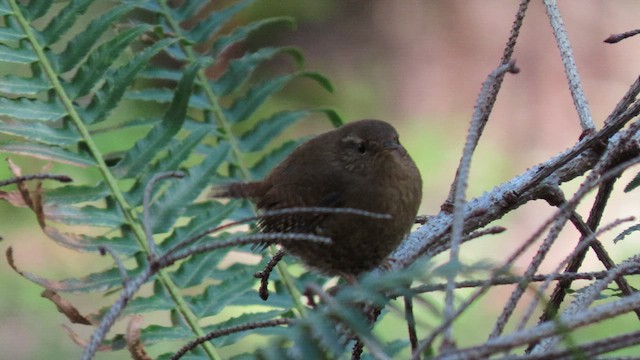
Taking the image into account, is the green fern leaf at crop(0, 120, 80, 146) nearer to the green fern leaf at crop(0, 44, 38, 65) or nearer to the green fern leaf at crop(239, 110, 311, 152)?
the green fern leaf at crop(0, 44, 38, 65)

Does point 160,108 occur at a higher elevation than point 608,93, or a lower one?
higher

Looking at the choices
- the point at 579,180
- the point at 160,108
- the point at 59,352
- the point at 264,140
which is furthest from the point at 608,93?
the point at 264,140

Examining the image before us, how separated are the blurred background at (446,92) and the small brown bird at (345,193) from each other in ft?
7.78

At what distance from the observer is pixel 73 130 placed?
1.84 m

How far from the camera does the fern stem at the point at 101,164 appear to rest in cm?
170

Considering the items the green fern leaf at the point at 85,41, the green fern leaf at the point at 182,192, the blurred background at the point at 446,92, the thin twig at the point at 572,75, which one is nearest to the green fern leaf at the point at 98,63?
the green fern leaf at the point at 85,41

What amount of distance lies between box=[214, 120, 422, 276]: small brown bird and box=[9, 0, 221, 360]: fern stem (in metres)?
0.23

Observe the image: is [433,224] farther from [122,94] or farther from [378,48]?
[378,48]

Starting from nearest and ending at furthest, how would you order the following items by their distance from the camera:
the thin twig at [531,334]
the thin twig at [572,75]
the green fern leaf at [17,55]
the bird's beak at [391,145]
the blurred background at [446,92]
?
1. the thin twig at [531,334]
2. the thin twig at [572,75]
3. the green fern leaf at [17,55]
4. the bird's beak at [391,145]
5. the blurred background at [446,92]

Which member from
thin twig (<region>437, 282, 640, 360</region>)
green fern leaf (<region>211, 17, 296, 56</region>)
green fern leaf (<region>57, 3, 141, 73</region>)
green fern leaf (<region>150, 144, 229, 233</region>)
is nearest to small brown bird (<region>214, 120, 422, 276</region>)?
green fern leaf (<region>150, 144, 229, 233</region>)

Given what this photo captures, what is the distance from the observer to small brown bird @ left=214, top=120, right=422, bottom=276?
1.87 meters

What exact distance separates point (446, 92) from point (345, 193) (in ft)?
13.3

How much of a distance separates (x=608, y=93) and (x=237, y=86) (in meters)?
4.00

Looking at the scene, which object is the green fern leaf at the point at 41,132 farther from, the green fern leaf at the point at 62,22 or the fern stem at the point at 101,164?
the green fern leaf at the point at 62,22
